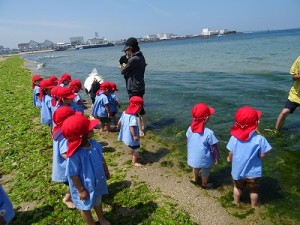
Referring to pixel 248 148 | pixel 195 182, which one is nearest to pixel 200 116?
pixel 248 148

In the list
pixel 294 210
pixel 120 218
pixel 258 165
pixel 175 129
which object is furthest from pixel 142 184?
pixel 175 129

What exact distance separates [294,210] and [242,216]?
3.27ft

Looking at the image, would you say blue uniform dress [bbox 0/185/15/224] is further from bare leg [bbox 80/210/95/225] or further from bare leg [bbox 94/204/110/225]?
bare leg [bbox 94/204/110/225]

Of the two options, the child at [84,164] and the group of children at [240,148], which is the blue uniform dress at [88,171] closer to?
the child at [84,164]

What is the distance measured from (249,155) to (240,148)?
0.19m

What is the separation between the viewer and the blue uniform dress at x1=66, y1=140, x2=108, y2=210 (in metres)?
4.02

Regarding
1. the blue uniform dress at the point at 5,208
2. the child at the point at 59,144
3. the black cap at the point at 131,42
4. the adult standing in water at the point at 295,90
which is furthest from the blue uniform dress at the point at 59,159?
the adult standing in water at the point at 295,90

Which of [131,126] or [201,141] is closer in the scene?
[201,141]

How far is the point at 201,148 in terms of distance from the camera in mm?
5383

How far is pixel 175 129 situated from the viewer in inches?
382

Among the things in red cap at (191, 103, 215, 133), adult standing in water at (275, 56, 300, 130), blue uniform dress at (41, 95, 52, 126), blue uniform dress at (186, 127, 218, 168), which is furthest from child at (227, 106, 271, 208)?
blue uniform dress at (41, 95, 52, 126)

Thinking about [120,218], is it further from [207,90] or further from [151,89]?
[151,89]

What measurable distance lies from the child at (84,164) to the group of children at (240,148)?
1948 mm

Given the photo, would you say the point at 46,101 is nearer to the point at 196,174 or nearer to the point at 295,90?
the point at 196,174
